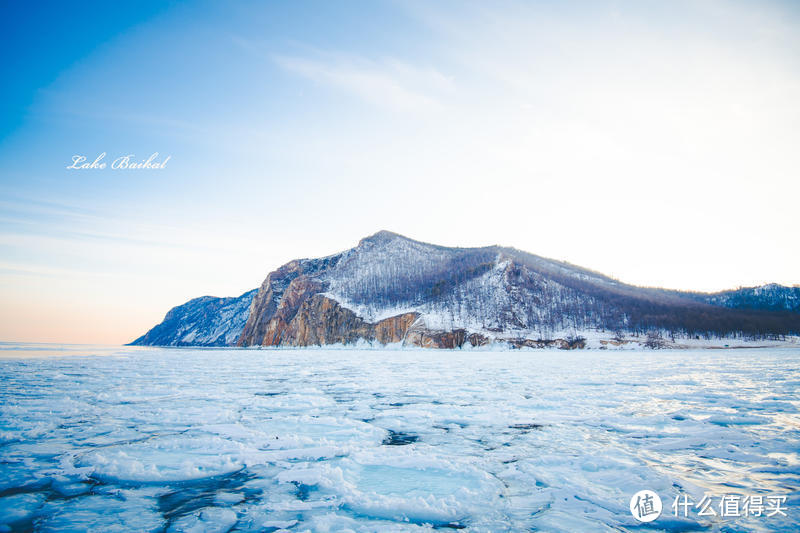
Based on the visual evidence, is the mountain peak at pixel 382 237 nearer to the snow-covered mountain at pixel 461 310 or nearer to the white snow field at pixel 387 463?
the snow-covered mountain at pixel 461 310

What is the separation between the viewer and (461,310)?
10319cm

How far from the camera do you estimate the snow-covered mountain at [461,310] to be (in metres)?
96.6

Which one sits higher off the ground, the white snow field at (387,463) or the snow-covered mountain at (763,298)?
the snow-covered mountain at (763,298)

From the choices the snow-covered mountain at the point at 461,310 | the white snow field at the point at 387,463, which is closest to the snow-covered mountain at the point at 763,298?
the snow-covered mountain at the point at 461,310

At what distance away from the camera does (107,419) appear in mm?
8281

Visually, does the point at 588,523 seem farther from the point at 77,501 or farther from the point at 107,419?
the point at 107,419

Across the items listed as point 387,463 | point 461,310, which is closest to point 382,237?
point 461,310

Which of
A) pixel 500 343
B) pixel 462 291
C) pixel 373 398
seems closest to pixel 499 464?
pixel 373 398

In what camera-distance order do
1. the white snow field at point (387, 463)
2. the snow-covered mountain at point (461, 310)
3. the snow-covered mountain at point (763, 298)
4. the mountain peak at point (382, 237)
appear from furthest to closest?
the mountain peak at point (382, 237)
the snow-covered mountain at point (763, 298)
the snow-covered mountain at point (461, 310)
the white snow field at point (387, 463)

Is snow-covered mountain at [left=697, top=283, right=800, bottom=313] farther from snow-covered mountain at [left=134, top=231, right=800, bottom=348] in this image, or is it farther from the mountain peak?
Result: the mountain peak

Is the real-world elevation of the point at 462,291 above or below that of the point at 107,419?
above

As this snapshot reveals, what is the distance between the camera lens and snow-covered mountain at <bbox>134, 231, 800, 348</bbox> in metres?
96.6

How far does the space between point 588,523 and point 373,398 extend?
884 centimetres

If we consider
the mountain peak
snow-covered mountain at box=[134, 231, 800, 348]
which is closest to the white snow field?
snow-covered mountain at box=[134, 231, 800, 348]
